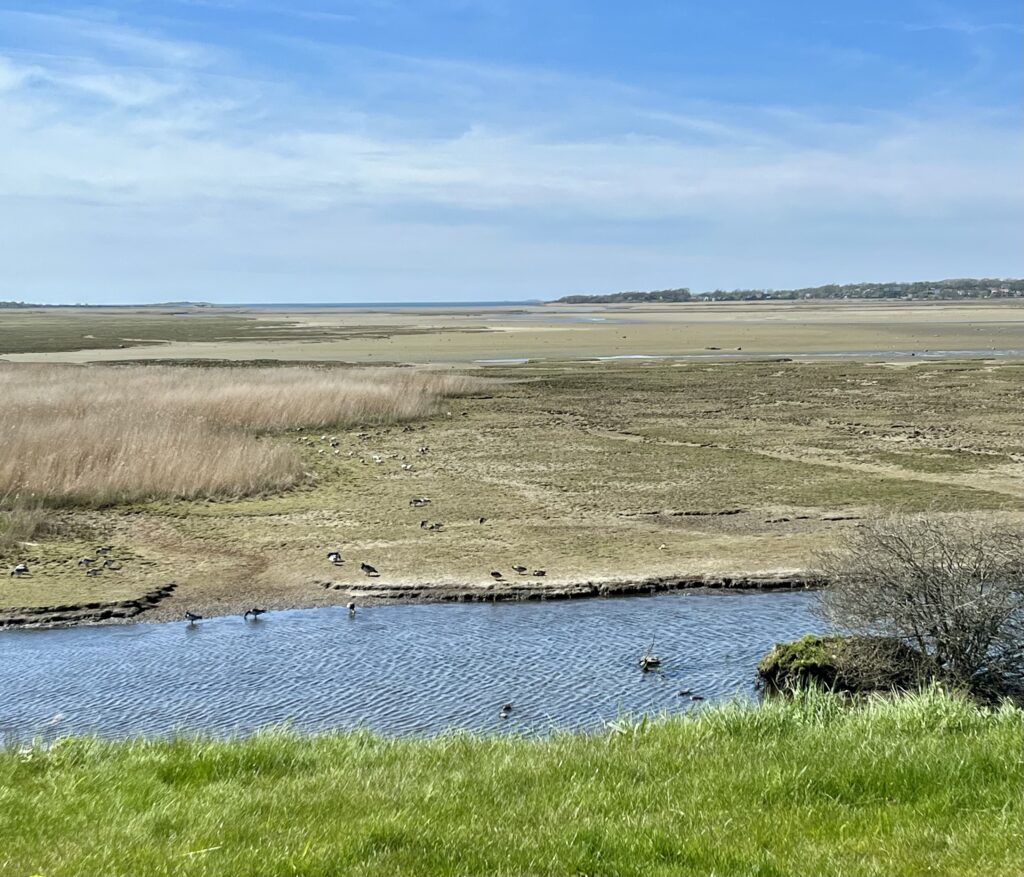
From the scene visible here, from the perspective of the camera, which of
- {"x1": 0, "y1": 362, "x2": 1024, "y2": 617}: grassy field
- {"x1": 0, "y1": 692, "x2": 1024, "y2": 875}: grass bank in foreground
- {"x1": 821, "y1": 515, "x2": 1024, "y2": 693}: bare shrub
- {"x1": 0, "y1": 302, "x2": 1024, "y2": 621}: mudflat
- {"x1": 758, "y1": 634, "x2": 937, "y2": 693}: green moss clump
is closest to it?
{"x1": 0, "y1": 692, "x2": 1024, "y2": 875}: grass bank in foreground

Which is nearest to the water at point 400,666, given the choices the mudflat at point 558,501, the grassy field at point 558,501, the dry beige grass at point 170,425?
the mudflat at point 558,501

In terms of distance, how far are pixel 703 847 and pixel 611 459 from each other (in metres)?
21.7

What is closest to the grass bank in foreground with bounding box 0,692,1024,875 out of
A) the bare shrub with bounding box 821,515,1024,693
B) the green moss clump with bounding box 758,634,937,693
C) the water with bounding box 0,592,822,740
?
the bare shrub with bounding box 821,515,1024,693

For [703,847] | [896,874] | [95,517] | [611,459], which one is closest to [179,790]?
[703,847]

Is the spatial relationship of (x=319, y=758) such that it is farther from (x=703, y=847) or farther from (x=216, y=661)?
(x=216, y=661)

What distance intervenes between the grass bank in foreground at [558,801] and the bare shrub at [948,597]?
6.79 ft

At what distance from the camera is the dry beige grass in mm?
21984

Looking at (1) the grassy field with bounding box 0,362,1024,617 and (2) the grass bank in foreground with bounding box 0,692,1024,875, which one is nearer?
(2) the grass bank in foreground with bounding box 0,692,1024,875

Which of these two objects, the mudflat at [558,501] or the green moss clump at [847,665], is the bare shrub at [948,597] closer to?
the green moss clump at [847,665]

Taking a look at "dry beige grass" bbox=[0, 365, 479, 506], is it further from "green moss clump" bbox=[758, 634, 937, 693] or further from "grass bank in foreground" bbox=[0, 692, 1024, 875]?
"grass bank in foreground" bbox=[0, 692, 1024, 875]

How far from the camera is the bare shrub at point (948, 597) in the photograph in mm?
10086

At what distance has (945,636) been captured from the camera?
10.2 meters

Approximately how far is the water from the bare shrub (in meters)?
1.72

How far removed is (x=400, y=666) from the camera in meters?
12.5
